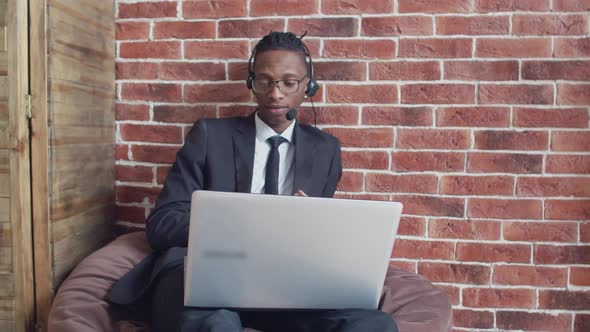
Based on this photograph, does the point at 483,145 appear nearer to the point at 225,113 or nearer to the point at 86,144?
the point at 225,113

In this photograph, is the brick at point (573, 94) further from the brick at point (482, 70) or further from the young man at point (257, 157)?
the young man at point (257, 157)

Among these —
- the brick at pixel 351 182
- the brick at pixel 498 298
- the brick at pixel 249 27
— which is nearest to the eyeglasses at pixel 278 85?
the brick at pixel 249 27

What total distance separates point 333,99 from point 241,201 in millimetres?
991

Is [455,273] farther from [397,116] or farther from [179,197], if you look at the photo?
[179,197]

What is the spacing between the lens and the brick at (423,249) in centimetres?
169

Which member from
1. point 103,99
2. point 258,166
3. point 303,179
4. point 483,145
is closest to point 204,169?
point 258,166

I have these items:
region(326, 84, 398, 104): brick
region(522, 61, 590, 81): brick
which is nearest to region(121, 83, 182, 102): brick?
region(326, 84, 398, 104): brick

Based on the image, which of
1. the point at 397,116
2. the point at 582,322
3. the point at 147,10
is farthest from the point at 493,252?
the point at 147,10

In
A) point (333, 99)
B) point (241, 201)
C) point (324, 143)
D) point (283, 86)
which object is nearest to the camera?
point (241, 201)

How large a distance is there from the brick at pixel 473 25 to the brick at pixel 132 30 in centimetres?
113

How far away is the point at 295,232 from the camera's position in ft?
2.74

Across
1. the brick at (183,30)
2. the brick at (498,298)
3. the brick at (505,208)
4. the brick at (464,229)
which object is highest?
the brick at (183,30)

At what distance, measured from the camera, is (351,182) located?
1.72 metres

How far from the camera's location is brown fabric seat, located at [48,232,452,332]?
1211mm
